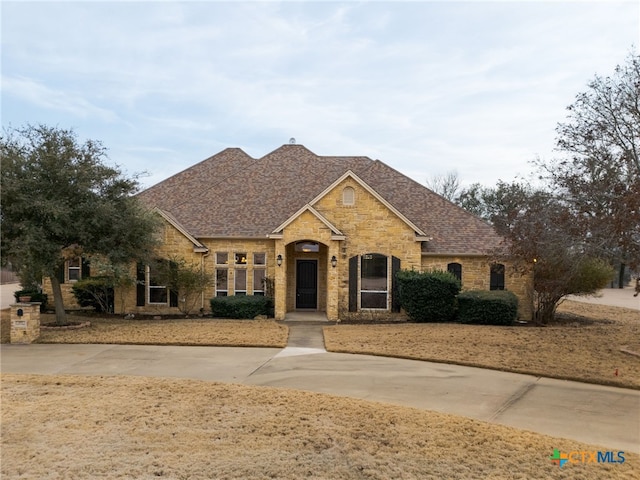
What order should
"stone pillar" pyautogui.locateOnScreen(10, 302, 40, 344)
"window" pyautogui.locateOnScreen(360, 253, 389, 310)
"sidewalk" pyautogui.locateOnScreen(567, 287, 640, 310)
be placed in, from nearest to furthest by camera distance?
"stone pillar" pyautogui.locateOnScreen(10, 302, 40, 344) → "window" pyautogui.locateOnScreen(360, 253, 389, 310) → "sidewalk" pyautogui.locateOnScreen(567, 287, 640, 310)

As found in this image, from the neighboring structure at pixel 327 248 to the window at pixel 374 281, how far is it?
0.04 m

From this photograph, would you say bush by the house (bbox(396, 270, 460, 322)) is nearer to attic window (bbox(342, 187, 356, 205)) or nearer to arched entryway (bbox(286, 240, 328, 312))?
attic window (bbox(342, 187, 356, 205))

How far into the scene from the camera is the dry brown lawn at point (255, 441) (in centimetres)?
507

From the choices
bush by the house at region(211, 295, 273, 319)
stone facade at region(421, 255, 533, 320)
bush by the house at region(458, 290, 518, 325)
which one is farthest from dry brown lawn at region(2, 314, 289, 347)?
stone facade at region(421, 255, 533, 320)

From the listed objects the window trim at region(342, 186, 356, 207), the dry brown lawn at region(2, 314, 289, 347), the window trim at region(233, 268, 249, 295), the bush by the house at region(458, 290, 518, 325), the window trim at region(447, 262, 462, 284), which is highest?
the window trim at region(342, 186, 356, 207)

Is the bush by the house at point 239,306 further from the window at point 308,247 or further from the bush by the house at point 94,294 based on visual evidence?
the bush by the house at point 94,294

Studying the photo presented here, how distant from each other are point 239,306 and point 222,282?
6.23 feet

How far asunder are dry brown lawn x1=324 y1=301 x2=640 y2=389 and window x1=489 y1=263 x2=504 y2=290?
2.93 m

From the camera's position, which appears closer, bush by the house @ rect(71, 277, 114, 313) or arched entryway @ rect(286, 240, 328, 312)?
bush by the house @ rect(71, 277, 114, 313)

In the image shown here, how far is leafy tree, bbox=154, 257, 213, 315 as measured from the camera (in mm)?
17469

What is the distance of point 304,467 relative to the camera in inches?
202

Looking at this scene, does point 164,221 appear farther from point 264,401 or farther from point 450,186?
point 450,186

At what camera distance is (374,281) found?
58.9 feet

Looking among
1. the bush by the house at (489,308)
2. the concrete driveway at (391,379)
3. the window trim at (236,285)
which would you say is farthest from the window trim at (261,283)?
the bush by the house at (489,308)
